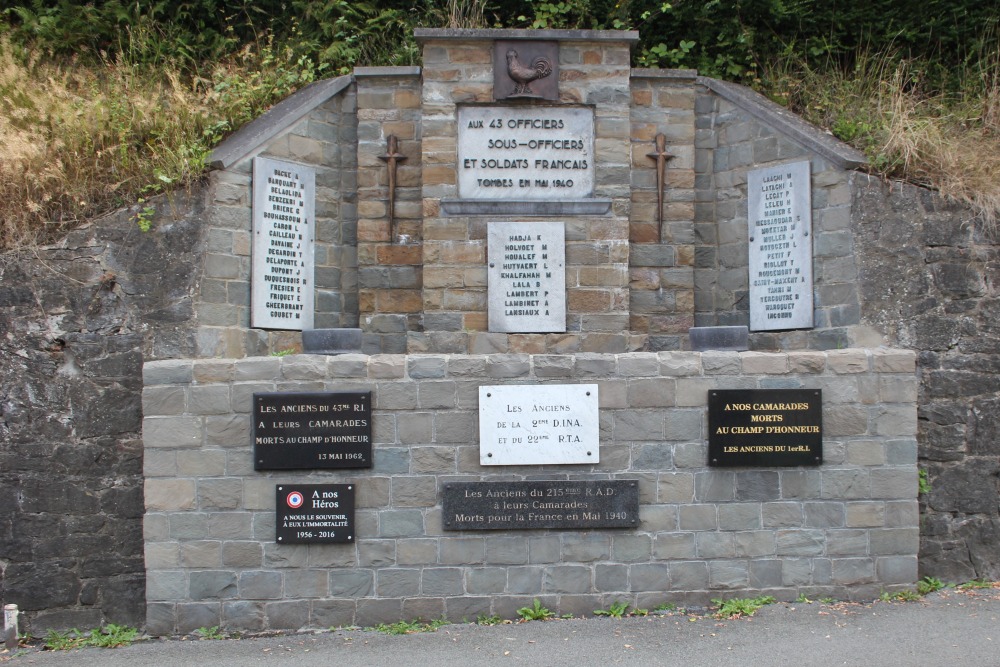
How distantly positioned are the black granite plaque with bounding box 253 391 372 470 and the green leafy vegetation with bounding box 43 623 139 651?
1.45 meters

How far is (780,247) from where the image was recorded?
785 cm

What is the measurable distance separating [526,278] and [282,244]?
2.05 meters

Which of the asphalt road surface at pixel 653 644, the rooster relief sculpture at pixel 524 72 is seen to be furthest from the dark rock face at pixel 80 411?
the rooster relief sculpture at pixel 524 72

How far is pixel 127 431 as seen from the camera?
21.7 feet

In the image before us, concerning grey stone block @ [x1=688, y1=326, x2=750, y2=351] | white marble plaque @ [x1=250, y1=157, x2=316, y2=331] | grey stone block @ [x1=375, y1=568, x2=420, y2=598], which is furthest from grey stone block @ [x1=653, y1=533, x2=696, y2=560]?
white marble plaque @ [x1=250, y1=157, x2=316, y2=331]

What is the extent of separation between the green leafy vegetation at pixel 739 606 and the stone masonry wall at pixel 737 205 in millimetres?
Answer: 2413

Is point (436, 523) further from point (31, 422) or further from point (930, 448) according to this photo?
point (930, 448)

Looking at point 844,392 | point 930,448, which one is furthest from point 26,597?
point 930,448

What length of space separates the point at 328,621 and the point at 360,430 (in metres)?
1.23

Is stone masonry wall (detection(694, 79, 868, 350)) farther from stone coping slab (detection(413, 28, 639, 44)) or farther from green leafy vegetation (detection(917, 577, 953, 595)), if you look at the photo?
green leafy vegetation (detection(917, 577, 953, 595))

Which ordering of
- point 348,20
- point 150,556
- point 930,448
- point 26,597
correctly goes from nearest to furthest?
point 150,556
point 26,597
point 930,448
point 348,20

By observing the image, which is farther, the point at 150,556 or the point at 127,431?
the point at 127,431

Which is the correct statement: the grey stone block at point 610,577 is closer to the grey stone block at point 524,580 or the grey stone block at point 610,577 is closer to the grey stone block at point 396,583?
the grey stone block at point 524,580

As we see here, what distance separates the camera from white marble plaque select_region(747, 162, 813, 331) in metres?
7.67
